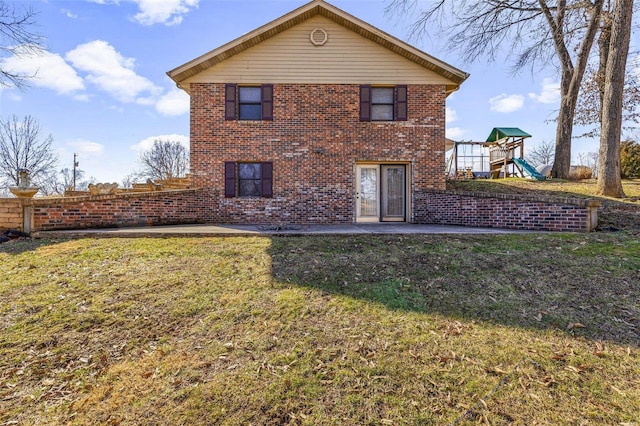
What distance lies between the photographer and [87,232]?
657cm

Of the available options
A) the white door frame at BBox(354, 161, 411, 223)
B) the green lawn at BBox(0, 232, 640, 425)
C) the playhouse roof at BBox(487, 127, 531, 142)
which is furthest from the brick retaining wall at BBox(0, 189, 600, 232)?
the playhouse roof at BBox(487, 127, 531, 142)

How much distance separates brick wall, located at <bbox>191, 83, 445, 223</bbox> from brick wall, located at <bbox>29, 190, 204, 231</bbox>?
76 centimetres

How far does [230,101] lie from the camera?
395 inches

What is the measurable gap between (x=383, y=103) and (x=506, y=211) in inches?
204

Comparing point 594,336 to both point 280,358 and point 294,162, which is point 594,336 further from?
point 294,162

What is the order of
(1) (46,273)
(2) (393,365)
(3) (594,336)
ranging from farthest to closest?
(1) (46,273) → (3) (594,336) → (2) (393,365)

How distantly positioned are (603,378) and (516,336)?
0.67m

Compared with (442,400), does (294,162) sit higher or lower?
higher

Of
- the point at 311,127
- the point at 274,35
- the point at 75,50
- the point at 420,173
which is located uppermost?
the point at 75,50

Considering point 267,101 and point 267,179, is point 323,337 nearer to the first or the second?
point 267,179

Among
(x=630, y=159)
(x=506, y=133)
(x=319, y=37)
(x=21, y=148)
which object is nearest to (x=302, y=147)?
(x=319, y=37)

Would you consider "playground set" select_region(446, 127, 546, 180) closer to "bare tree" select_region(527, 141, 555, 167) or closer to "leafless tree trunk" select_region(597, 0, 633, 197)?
"leafless tree trunk" select_region(597, 0, 633, 197)

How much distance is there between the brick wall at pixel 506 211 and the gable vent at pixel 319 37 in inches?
237

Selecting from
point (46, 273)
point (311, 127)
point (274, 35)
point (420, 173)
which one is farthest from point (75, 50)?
point (420, 173)
